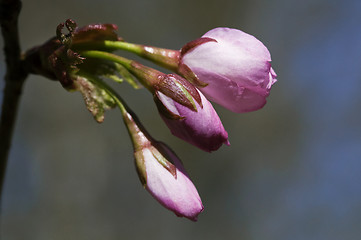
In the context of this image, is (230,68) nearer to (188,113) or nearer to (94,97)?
(188,113)

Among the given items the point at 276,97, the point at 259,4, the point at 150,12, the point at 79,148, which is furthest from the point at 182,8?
the point at 79,148

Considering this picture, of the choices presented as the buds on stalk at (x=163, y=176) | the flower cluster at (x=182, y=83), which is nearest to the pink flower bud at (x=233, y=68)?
the flower cluster at (x=182, y=83)

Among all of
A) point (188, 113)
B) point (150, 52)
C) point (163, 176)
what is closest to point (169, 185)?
point (163, 176)

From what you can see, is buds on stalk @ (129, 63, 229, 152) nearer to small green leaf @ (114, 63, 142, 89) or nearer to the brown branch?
small green leaf @ (114, 63, 142, 89)

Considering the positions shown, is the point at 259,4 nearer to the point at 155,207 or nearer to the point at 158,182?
the point at 155,207

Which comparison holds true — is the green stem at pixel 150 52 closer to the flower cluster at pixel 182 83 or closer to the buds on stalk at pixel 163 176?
the flower cluster at pixel 182 83

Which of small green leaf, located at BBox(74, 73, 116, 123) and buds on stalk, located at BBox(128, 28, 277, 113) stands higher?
buds on stalk, located at BBox(128, 28, 277, 113)

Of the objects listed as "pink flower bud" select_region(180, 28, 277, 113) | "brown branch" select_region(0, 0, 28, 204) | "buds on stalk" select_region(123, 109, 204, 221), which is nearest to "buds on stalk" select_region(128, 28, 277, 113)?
"pink flower bud" select_region(180, 28, 277, 113)
